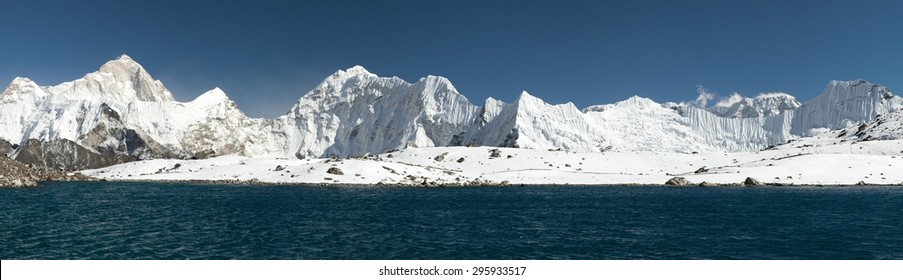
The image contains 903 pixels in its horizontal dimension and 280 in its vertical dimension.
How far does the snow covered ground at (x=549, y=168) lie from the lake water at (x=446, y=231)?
68217 mm

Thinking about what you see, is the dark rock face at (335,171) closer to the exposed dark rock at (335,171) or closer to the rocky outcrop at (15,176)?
the exposed dark rock at (335,171)

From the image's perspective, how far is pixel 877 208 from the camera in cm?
6631

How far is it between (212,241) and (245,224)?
9.74 m

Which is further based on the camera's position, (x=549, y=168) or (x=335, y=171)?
(x=549, y=168)

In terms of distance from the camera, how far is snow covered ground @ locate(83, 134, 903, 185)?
137 m

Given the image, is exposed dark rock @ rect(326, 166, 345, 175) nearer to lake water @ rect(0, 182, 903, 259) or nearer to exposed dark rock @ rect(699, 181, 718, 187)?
lake water @ rect(0, 182, 903, 259)

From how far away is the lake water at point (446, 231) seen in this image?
3716 cm

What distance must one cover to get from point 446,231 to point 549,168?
115m

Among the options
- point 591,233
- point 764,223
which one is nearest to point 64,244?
point 591,233

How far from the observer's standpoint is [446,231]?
153ft

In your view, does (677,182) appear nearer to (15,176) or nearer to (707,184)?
(707,184)

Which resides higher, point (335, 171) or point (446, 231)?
point (335, 171)

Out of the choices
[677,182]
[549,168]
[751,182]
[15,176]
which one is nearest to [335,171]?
[549,168]

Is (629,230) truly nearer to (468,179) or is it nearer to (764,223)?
(764,223)
